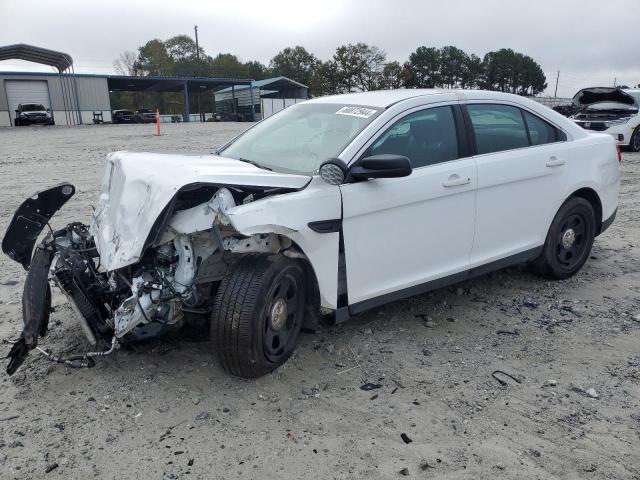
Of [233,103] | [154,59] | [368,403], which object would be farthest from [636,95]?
[154,59]

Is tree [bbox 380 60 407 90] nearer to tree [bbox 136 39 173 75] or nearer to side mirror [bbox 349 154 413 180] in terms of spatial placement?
tree [bbox 136 39 173 75]

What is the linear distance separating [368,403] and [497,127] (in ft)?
8.20

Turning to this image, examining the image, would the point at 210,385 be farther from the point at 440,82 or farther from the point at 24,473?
the point at 440,82

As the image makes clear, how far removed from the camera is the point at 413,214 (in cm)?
370

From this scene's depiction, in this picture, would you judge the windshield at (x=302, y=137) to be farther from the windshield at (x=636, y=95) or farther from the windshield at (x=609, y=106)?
the windshield at (x=636, y=95)

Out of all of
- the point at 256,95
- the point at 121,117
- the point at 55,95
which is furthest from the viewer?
the point at 256,95

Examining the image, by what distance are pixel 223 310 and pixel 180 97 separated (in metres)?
80.3

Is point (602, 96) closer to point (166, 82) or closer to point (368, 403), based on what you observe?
point (368, 403)

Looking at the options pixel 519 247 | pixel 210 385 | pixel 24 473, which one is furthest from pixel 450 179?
pixel 24 473

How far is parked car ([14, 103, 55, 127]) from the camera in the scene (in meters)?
35.1

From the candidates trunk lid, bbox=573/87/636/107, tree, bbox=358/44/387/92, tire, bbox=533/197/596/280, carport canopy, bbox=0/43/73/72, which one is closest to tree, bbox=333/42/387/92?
tree, bbox=358/44/387/92

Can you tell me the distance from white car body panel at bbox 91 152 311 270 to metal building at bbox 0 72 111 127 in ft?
136

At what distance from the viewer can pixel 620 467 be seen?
102 inches

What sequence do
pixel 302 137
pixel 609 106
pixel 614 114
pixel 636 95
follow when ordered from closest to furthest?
1. pixel 302 137
2. pixel 614 114
3. pixel 609 106
4. pixel 636 95
